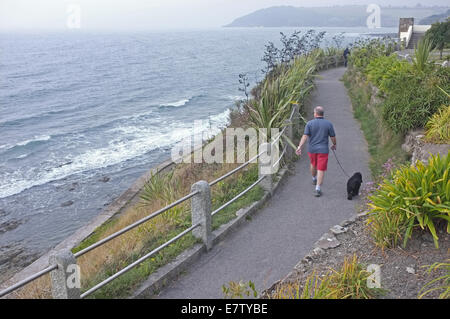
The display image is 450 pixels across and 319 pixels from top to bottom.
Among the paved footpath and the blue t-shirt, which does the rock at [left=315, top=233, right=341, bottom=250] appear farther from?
the blue t-shirt

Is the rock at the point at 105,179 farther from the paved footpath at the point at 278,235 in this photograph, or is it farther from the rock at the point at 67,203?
the paved footpath at the point at 278,235

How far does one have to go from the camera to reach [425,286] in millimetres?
4465

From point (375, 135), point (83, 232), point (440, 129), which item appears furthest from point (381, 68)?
point (83, 232)

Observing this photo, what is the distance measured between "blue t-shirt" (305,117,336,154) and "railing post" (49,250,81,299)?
5371mm

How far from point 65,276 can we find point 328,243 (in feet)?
11.4

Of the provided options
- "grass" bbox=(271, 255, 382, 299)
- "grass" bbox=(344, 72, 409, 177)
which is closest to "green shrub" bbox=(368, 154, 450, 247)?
"grass" bbox=(271, 255, 382, 299)

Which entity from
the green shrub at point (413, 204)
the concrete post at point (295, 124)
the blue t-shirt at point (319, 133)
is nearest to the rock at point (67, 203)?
the concrete post at point (295, 124)

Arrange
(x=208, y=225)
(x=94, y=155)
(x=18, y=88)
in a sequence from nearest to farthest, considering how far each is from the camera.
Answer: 1. (x=208, y=225)
2. (x=94, y=155)
3. (x=18, y=88)

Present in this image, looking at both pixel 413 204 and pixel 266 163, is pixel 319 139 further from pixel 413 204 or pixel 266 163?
pixel 413 204

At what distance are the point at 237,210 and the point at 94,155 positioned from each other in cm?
1806

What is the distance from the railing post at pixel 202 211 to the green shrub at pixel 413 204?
2.23 meters

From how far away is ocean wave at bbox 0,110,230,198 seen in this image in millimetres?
20422
